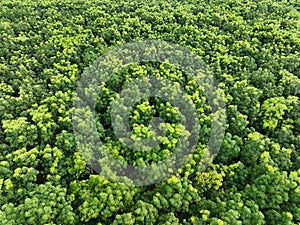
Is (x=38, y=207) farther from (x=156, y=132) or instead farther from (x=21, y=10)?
(x=21, y=10)

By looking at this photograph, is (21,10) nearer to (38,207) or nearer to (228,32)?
(228,32)

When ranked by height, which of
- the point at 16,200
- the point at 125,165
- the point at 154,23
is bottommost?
the point at 16,200

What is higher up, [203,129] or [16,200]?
[203,129]

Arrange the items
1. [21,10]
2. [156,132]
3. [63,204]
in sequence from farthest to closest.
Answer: [21,10], [156,132], [63,204]

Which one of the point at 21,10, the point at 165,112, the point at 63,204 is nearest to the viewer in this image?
the point at 63,204

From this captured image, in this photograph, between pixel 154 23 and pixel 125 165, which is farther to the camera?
pixel 154 23

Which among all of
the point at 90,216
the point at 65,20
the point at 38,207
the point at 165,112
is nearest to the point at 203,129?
the point at 165,112
